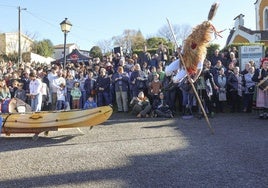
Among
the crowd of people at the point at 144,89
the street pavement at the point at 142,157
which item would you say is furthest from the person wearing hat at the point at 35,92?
the street pavement at the point at 142,157

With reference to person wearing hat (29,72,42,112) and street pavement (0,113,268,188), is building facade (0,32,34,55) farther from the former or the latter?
street pavement (0,113,268,188)

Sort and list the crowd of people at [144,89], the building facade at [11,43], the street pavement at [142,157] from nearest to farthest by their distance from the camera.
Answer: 1. the street pavement at [142,157]
2. the crowd of people at [144,89]
3. the building facade at [11,43]

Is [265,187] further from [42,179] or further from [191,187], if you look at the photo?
[42,179]

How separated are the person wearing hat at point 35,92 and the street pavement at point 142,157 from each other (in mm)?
3241

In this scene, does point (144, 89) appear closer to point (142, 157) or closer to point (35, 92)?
point (35, 92)

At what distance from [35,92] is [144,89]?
4.32 m

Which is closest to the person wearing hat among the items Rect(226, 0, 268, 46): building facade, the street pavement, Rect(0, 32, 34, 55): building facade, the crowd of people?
the crowd of people

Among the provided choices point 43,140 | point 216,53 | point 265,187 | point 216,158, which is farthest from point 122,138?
point 216,53

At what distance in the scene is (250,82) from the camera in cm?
1536

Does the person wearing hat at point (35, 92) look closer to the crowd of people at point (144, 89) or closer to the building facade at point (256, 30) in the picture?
the crowd of people at point (144, 89)

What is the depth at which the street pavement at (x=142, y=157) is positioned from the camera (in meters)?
6.73

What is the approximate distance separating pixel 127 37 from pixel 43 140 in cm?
5178

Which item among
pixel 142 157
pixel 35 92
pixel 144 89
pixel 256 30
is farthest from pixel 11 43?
pixel 142 157

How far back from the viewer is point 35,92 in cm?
1494
